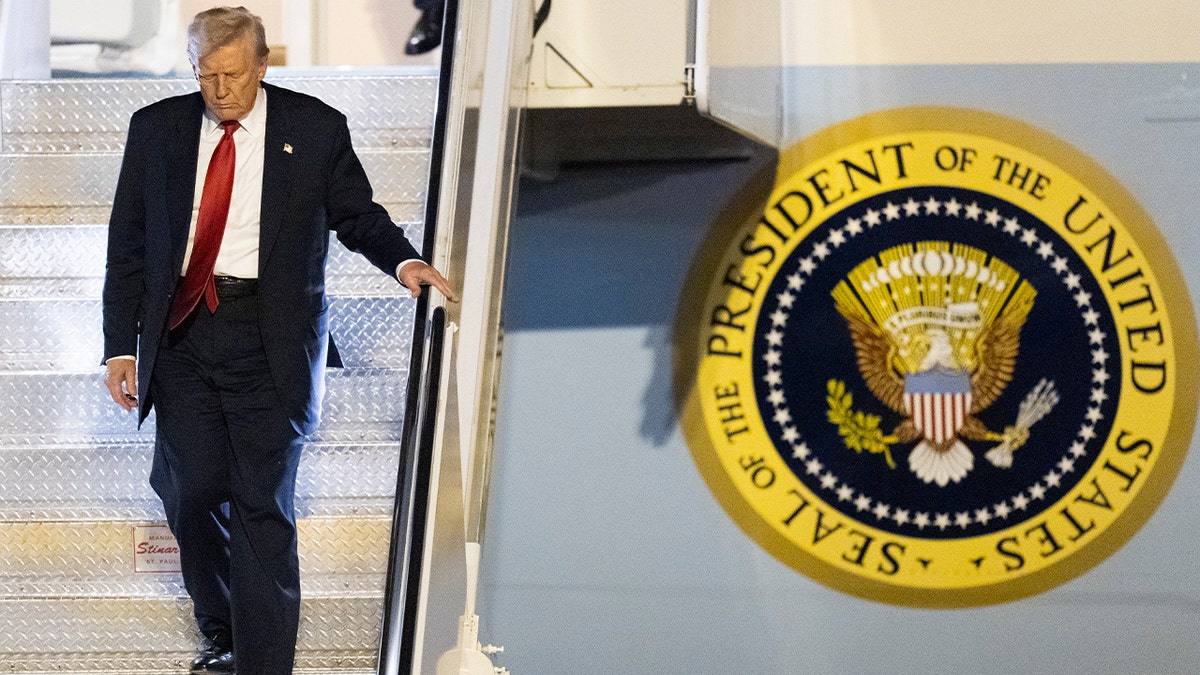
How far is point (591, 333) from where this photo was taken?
4.78 metres

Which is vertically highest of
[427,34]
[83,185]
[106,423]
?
[427,34]

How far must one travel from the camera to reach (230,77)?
284cm

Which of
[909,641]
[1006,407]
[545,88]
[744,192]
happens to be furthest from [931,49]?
[909,641]

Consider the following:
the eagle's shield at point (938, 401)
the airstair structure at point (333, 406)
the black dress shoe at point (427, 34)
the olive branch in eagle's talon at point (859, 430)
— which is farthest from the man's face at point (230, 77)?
the eagle's shield at point (938, 401)

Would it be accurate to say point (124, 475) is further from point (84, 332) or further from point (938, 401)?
point (938, 401)

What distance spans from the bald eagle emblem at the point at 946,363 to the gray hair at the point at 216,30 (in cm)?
264

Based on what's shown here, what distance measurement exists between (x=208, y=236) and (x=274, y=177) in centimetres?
19

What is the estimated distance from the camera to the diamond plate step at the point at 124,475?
11.7 ft

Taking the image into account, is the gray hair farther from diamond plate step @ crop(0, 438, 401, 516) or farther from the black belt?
diamond plate step @ crop(0, 438, 401, 516)

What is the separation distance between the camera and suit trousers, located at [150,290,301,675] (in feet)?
9.49

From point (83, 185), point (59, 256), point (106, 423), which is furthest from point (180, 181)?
point (83, 185)

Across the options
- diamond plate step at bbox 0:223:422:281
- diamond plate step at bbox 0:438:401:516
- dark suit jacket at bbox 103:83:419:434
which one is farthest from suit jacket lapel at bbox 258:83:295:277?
diamond plate step at bbox 0:223:422:281

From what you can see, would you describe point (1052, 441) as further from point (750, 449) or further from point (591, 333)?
point (591, 333)

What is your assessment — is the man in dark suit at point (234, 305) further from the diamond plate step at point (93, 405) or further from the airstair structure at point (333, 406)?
the diamond plate step at point (93, 405)
